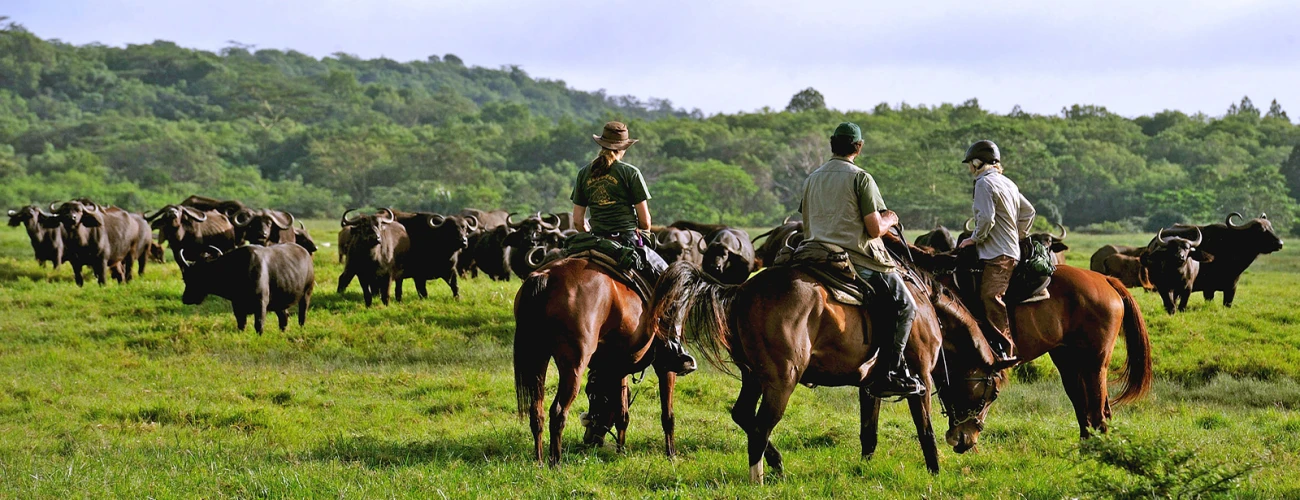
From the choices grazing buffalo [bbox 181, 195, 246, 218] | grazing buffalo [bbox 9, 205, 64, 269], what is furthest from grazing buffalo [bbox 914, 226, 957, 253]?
grazing buffalo [bbox 9, 205, 64, 269]

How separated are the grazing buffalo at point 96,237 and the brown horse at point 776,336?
15105 mm

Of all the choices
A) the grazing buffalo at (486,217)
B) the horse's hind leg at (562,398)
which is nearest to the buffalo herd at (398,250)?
the grazing buffalo at (486,217)

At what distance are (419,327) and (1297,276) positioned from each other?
67.0 ft

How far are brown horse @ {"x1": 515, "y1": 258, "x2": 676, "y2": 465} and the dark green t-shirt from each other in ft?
1.59

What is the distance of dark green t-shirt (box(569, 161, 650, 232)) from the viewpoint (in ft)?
27.4

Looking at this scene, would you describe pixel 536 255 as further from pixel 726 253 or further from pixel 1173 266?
pixel 1173 266

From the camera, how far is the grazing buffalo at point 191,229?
64.5ft

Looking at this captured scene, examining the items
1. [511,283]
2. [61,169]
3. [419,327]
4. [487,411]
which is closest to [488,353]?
[419,327]

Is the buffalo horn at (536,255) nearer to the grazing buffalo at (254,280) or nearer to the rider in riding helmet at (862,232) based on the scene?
the rider in riding helmet at (862,232)

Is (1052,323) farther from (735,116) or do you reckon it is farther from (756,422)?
(735,116)

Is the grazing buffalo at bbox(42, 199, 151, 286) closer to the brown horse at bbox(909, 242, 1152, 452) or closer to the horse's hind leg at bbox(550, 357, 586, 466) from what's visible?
the horse's hind leg at bbox(550, 357, 586, 466)

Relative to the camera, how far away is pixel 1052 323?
8.48 meters

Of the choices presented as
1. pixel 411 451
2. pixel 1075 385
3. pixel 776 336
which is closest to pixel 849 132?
pixel 776 336

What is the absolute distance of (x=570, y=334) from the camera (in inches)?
302
